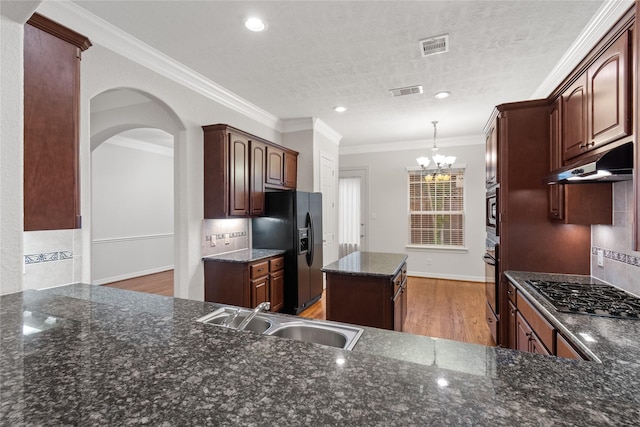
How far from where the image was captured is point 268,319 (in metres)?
1.46

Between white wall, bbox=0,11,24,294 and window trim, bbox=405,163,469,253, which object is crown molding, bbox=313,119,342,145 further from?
white wall, bbox=0,11,24,294

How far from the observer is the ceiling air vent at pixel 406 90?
3504mm

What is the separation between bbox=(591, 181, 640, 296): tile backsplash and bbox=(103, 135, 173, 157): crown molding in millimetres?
7227

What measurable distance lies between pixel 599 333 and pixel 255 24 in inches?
111

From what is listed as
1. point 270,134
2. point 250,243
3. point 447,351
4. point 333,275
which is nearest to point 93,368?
point 447,351

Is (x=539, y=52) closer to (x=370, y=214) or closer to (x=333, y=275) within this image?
(x=333, y=275)

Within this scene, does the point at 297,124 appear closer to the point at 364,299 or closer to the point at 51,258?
the point at 364,299

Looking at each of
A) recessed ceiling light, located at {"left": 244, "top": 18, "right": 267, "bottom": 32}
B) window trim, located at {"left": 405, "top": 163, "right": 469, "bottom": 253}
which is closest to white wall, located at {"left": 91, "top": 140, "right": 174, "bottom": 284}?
recessed ceiling light, located at {"left": 244, "top": 18, "right": 267, "bottom": 32}

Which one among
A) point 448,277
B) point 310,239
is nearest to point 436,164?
point 448,277

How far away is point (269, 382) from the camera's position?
73cm

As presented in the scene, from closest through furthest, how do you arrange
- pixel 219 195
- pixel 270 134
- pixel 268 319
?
1. pixel 268 319
2. pixel 219 195
3. pixel 270 134

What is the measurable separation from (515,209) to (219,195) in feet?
9.51

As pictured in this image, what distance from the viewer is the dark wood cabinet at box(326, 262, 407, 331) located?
2512mm

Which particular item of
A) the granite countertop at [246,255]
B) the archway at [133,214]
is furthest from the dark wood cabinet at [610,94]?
the archway at [133,214]
